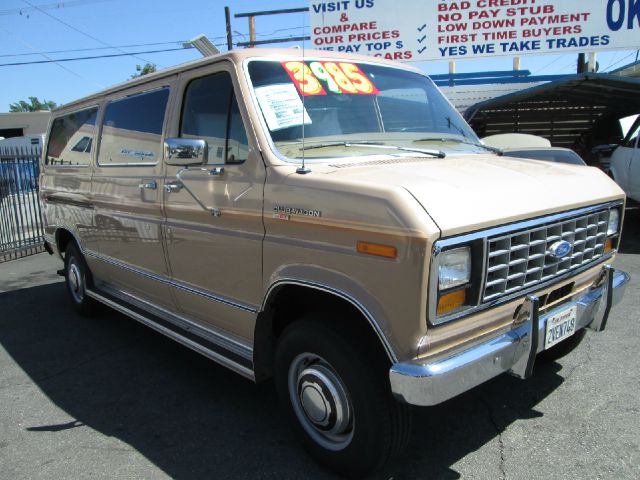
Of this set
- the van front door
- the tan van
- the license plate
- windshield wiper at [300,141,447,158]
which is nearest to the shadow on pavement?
the tan van

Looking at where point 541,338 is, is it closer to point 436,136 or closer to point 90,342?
point 436,136

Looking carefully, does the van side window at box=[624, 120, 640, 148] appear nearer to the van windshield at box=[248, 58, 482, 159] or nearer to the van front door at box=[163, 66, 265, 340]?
the van windshield at box=[248, 58, 482, 159]

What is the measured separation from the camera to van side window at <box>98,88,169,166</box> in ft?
12.5

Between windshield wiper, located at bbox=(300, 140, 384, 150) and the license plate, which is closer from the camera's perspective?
the license plate

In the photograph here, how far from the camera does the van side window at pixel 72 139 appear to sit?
4.97 metres

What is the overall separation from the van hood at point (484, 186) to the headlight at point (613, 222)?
11 cm

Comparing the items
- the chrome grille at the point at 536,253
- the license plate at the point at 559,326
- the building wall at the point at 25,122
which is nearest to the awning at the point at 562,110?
the chrome grille at the point at 536,253

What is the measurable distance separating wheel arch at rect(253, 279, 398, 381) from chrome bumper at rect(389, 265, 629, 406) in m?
0.13

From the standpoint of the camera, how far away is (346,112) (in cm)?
324

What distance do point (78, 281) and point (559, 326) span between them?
4.83m

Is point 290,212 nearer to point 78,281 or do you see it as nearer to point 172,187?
point 172,187

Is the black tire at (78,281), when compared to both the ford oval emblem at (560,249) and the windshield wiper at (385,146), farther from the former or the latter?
the ford oval emblem at (560,249)

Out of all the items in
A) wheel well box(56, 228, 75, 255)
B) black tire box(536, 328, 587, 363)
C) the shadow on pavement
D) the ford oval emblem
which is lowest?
the shadow on pavement

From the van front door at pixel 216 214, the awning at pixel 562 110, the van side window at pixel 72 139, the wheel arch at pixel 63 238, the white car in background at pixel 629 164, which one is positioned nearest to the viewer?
the van front door at pixel 216 214
